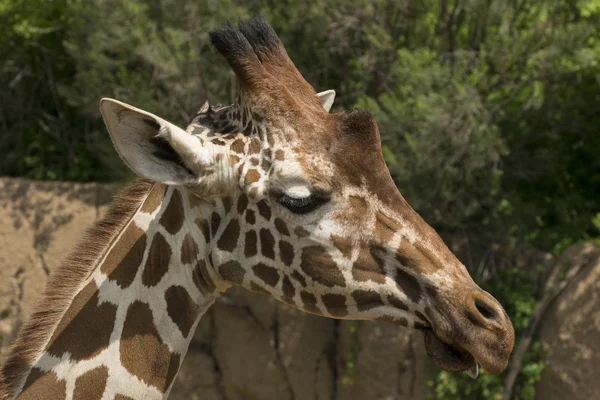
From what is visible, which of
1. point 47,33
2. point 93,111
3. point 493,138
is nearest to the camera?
point 493,138

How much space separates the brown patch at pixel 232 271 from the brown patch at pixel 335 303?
0.28 meters

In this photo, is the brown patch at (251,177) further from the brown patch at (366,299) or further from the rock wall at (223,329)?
Result: the rock wall at (223,329)

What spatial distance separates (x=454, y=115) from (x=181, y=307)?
4.79 metres

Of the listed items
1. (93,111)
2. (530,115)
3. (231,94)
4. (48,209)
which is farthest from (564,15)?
(48,209)

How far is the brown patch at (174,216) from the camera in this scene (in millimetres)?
2693

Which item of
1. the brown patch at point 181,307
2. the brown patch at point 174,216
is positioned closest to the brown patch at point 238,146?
the brown patch at point 174,216

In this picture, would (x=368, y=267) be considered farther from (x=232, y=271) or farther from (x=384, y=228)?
(x=232, y=271)

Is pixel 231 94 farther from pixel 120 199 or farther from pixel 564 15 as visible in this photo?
pixel 120 199

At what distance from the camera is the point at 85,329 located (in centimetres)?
262

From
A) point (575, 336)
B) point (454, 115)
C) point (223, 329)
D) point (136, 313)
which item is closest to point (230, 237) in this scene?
point (136, 313)

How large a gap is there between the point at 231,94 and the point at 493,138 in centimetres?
245

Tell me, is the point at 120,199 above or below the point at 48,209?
above

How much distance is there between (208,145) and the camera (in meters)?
2.58

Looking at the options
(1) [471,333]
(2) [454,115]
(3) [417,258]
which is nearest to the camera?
(1) [471,333]
